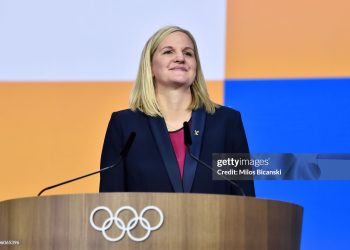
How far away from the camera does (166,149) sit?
2.82 meters

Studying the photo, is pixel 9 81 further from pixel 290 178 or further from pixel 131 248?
pixel 131 248

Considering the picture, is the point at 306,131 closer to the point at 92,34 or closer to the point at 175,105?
the point at 175,105

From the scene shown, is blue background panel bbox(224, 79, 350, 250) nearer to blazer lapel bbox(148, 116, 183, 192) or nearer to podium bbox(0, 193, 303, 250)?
blazer lapel bbox(148, 116, 183, 192)

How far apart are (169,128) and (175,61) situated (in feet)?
0.77

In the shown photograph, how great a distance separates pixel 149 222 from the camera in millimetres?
2018

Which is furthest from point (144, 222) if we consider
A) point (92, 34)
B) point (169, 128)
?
point (92, 34)

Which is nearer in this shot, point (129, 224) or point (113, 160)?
point (129, 224)

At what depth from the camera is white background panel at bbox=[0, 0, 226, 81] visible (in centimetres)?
360

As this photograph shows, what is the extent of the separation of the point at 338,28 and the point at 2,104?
1.42 metres

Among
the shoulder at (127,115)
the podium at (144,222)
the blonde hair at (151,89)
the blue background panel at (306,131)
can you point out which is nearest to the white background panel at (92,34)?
the blue background panel at (306,131)

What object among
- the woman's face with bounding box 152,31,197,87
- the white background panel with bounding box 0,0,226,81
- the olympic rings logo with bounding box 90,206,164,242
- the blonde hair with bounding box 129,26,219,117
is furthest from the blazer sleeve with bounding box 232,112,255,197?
the olympic rings logo with bounding box 90,206,164,242

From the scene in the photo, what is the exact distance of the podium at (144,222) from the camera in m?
2.02

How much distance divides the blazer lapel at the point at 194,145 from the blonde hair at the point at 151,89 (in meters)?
0.04

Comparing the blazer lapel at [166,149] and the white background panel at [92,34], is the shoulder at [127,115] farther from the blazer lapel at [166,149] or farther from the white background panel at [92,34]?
the white background panel at [92,34]
